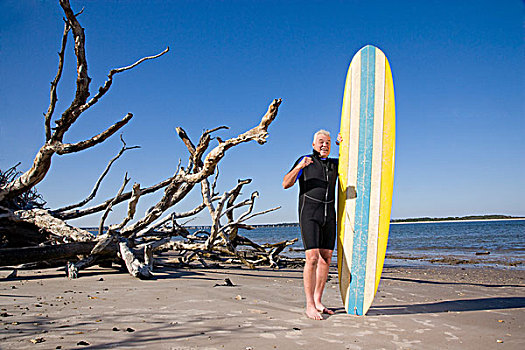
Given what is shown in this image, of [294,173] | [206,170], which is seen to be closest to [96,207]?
[206,170]

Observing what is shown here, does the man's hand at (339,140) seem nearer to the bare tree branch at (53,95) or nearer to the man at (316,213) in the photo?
the man at (316,213)

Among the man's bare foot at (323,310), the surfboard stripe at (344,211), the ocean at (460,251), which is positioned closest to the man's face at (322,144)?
the surfboard stripe at (344,211)

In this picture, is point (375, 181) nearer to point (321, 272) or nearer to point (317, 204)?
→ point (317, 204)

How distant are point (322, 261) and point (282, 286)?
5.44ft

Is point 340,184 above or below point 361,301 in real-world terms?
above

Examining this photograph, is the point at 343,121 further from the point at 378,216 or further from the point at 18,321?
the point at 18,321

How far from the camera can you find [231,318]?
277 centimetres

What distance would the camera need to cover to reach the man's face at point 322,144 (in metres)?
3.37

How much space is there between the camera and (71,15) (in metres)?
4.73

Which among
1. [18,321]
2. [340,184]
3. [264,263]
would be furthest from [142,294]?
[264,263]

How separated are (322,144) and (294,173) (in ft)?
1.25

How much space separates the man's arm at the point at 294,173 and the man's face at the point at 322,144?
0.55ft

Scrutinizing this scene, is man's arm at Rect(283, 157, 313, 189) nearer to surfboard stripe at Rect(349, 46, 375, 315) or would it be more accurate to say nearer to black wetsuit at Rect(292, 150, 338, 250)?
black wetsuit at Rect(292, 150, 338, 250)

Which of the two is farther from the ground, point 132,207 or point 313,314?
point 132,207
